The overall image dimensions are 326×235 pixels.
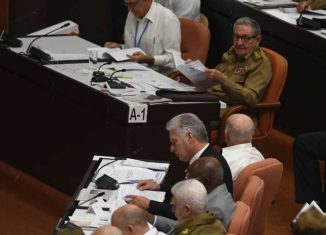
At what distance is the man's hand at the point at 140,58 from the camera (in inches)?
281

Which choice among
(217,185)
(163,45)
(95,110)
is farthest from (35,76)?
(217,185)

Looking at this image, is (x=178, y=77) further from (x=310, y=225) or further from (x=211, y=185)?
(x=310, y=225)

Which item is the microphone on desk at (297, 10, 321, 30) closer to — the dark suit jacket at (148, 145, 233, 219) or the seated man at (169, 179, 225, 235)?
the dark suit jacket at (148, 145, 233, 219)

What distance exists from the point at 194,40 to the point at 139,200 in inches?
107

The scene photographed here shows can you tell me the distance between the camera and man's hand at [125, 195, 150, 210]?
501cm

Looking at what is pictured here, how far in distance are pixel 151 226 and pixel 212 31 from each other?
442 centimetres

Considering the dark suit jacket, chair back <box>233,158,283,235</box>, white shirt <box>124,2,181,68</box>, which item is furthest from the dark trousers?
the dark suit jacket

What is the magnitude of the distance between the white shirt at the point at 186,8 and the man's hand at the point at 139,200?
3.32 metres

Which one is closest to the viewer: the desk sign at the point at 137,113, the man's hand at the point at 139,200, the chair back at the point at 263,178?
the man's hand at the point at 139,200

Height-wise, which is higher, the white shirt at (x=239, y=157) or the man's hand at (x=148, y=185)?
the white shirt at (x=239, y=157)

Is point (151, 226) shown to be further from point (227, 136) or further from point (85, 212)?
point (227, 136)

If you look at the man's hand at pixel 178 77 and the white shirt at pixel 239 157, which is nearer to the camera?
the white shirt at pixel 239 157

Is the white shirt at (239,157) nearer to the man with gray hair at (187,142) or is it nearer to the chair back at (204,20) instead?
the man with gray hair at (187,142)

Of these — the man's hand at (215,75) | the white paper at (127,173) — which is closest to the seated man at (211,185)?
the white paper at (127,173)
